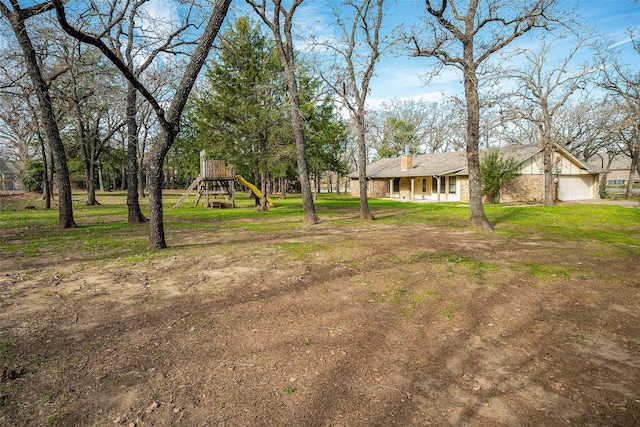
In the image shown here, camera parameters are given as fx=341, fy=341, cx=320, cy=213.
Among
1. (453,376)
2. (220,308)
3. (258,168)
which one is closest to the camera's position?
(453,376)

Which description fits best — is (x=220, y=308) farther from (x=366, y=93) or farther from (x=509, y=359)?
(x=366, y=93)

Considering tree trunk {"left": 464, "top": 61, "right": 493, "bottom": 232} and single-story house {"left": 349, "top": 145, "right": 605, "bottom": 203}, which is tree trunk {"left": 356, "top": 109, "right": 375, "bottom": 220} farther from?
single-story house {"left": 349, "top": 145, "right": 605, "bottom": 203}

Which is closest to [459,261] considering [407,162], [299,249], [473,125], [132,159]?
[299,249]

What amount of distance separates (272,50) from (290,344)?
19273 millimetres

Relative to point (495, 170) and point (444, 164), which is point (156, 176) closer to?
point (495, 170)

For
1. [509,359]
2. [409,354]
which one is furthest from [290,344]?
[509,359]

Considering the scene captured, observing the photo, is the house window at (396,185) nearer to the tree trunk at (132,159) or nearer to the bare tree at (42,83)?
the tree trunk at (132,159)

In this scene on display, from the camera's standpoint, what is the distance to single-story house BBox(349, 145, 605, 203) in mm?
26312

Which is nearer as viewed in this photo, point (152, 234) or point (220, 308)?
point (220, 308)

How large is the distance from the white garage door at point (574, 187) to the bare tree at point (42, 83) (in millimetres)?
31875

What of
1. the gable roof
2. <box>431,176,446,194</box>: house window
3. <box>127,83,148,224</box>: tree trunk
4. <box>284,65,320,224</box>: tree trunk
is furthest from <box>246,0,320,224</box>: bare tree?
<box>431,176,446,194</box>: house window

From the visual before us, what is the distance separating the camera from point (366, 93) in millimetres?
14656

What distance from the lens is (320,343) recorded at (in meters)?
3.61

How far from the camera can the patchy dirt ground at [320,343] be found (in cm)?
261
